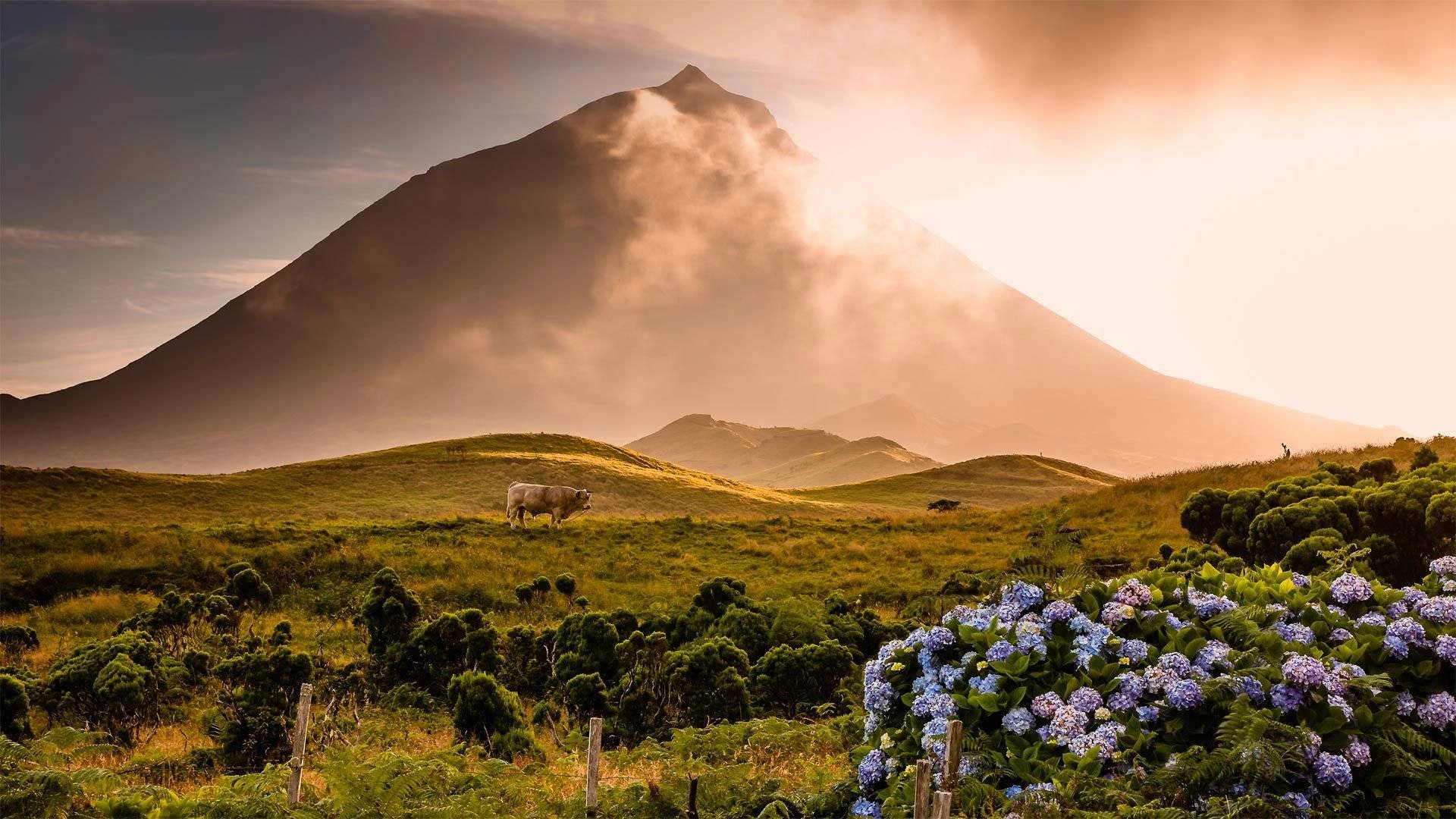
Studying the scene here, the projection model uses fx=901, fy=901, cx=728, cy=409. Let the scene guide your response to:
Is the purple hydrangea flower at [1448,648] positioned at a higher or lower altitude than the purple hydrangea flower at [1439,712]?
higher

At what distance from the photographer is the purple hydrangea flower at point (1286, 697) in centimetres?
554

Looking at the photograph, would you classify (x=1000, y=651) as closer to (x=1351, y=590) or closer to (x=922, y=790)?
(x=922, y=790)

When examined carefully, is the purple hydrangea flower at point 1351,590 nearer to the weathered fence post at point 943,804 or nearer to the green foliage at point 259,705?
the weathered fence post at point 943,804

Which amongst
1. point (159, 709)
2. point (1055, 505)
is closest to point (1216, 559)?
point (159, 709)

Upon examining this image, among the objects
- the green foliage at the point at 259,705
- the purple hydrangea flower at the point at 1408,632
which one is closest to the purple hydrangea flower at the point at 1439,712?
the purple hydrangea flower at the point at 1408,632

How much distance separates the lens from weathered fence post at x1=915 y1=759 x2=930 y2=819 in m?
4.67

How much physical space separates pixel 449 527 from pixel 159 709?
20.4 meters

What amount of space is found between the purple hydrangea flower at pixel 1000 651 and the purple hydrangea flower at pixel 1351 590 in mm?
2771

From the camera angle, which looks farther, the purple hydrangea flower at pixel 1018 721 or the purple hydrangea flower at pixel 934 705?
the purple hydrangea flower at pixel 934 705

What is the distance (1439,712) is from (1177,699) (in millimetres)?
1959

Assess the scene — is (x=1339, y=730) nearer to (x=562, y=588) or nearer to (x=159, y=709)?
(x=159, y=709)

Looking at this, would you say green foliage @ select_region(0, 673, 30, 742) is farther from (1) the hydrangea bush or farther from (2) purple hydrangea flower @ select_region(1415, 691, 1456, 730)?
(2) purple hydrangea flower @ select_region(1415, 691, 1456, 730)

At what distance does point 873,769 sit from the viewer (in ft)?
20.4

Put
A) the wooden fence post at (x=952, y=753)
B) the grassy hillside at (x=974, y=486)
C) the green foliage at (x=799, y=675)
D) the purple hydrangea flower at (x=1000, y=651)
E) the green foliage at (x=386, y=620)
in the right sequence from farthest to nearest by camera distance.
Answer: the grassy hillside at (x=974, y=486) → the green foliage at (x=386, y=620) → the green foliage at (x=799, y=675) → the purple hydrangea flower at (x=1000, y=651) → the wooden fence post at (x=952, y=753)
